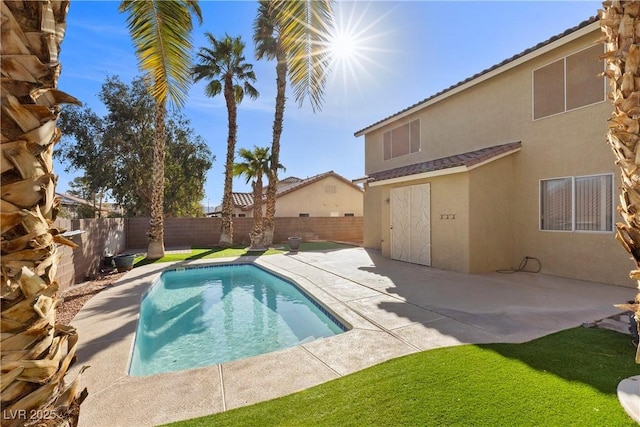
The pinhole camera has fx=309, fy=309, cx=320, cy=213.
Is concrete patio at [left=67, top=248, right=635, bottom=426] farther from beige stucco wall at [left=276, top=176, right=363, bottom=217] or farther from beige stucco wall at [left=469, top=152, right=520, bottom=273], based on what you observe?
beige stucco wall at [left=276, top=176, right=363, bottom=217]

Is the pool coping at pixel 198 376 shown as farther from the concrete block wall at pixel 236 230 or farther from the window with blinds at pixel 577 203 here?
the concrete block wall at pixel 236 230

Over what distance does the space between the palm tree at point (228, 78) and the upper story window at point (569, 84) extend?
700 inches

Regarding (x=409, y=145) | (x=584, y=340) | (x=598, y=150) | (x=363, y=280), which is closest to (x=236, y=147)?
(x=409, y=145)

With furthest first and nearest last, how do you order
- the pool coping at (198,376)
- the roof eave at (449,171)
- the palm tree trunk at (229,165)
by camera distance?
1. the palm tree trunk at (229,165)
2. the roof eave at (449,171)
3. the pool coping at (198,376)

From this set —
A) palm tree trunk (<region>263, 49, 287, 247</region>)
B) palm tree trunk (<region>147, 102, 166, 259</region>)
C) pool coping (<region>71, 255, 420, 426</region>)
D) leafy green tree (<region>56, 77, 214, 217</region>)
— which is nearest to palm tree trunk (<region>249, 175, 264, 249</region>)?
palm tree trunk (<region>263, 49, 287, 247</region>)

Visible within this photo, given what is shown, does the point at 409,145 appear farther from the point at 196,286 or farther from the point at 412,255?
the point at 196,286

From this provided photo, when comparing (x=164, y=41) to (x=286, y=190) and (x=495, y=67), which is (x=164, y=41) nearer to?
(x=495, y=67)

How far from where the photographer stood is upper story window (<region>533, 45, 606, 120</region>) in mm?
10062

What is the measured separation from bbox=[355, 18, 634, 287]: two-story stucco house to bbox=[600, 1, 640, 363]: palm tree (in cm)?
916

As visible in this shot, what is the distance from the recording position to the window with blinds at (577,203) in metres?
9.83

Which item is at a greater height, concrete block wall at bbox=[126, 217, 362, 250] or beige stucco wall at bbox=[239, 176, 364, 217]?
beige stucco wall at bbox=[239, 176, 364, 217]

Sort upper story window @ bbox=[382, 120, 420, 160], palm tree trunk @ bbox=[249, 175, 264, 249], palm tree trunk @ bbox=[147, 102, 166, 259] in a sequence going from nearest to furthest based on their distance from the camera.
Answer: palm tree trunk @ bbox=[147, 102, 166, 259] < upper story window @ bbox=[382, 120, 420, 160] < palm tree trunk @ bbox=[249, 175, 264, 249]

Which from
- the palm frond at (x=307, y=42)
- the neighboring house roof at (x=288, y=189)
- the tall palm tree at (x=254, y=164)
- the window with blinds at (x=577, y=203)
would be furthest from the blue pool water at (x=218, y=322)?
the neighboring house roof at (x=288, y=189)

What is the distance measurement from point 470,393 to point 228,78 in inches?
900
